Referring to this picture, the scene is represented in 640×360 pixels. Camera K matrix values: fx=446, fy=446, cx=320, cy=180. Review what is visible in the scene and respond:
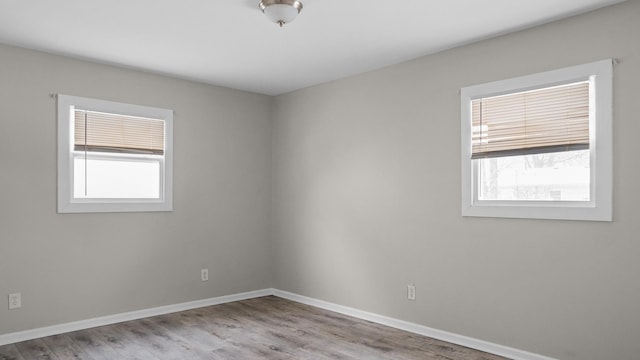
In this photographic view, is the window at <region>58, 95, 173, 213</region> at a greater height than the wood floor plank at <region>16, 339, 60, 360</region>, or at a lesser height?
greater

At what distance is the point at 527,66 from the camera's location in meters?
3.30

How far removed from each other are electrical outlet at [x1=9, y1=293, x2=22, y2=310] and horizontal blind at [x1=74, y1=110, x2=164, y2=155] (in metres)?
1.34

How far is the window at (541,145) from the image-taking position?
295 cm

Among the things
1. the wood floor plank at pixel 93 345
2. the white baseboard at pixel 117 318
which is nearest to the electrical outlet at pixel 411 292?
the white baseboard at pixel 117 318

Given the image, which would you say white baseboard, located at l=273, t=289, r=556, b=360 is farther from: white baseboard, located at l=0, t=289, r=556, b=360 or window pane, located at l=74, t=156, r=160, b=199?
window pane, located at l=74, t=156, r=160, b=199

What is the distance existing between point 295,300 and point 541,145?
10.4ft

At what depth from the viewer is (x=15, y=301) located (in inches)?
146

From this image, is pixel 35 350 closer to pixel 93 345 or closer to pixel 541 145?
pixel 93 345

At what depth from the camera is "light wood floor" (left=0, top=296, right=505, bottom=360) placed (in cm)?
341

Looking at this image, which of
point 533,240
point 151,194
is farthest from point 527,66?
point 151,194

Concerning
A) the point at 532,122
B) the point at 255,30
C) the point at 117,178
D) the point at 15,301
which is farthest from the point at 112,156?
the point at 532,122

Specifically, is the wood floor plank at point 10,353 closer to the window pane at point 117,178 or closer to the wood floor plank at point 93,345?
the wood floor plank at point 93,345

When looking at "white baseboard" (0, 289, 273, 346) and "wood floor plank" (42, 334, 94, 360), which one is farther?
"white baseboard" (0, 289, 273, 346)

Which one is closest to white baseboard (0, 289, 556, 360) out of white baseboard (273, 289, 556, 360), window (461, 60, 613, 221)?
white baseboard (273, 289, 556, 360)
